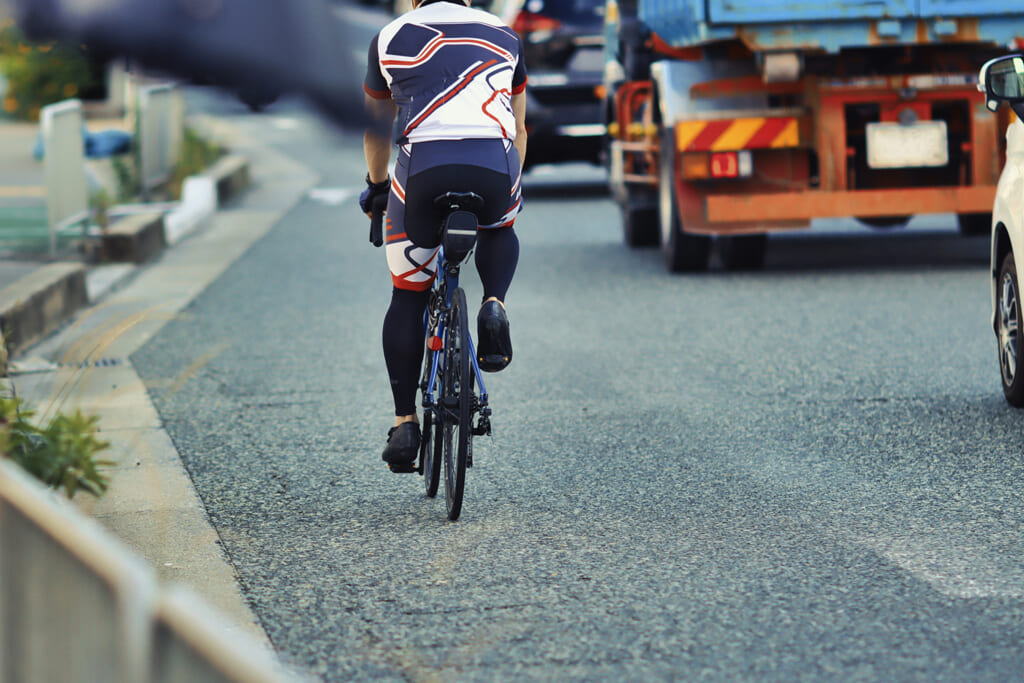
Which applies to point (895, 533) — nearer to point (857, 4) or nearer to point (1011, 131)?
point (1011, 131)

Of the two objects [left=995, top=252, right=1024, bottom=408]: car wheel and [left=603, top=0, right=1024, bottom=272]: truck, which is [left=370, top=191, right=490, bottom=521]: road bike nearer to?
[left=995, top=252, right=1024, bottom=408]: car wheel

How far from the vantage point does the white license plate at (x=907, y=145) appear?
1046 cm

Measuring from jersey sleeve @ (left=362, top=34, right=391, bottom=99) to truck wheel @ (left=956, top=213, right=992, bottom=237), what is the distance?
11.9 metres

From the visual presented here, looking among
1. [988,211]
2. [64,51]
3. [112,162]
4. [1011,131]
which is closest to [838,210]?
[988,211]

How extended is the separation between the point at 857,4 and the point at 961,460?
5108 mm

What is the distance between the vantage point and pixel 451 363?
14.9 feet

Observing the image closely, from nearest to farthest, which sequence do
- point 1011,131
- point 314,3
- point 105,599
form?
1. point 314,3
2. point 105,599
3. point 1011,131

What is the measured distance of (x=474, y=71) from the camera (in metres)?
4.37

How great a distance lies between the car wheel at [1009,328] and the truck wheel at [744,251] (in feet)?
16.4

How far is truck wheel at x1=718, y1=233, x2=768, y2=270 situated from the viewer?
11.4 meters

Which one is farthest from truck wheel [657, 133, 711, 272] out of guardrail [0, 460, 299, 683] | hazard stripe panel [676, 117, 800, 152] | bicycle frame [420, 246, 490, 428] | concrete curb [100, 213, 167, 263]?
guardrail [0, 460, 299, 683]

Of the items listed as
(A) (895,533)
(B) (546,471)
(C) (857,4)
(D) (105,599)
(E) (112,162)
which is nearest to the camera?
(D) (105,599)

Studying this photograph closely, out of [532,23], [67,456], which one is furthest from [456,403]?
[532,23]

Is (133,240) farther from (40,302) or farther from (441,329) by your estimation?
(441,329)
